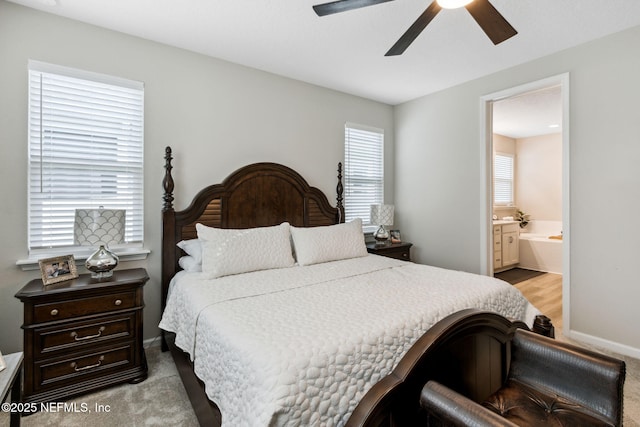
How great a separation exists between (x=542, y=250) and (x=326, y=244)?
4737 mm

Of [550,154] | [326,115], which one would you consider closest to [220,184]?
[326,115]

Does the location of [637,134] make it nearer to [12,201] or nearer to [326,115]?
[326,115]

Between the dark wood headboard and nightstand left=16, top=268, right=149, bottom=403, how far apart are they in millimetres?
473

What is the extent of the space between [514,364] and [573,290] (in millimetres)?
1888

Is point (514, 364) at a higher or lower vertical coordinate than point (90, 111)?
lower

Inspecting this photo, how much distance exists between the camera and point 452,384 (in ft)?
4.56

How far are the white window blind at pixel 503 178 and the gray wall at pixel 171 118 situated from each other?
3.91m

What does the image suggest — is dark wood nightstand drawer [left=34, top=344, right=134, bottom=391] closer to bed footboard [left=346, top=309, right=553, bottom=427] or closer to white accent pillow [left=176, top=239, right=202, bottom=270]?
white accent pillow [left=176, top=239, right=202, bottom=270]

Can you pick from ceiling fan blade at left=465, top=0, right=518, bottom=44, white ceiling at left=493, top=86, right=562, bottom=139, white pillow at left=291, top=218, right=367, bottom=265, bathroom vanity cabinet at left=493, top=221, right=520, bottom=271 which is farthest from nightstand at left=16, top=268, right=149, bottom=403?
bathroom vanity cabinet at left=493, top=221, right=520, bottom=271

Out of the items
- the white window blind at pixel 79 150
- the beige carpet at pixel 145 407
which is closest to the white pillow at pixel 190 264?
the white window blind at pixel 79 150

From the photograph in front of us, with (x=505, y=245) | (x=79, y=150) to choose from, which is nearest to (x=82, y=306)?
(x=79, y=150)

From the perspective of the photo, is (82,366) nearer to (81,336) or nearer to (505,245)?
(81,336)

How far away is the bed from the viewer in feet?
3.68

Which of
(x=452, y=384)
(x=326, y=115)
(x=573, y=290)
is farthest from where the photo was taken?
(x=326, y=115)
